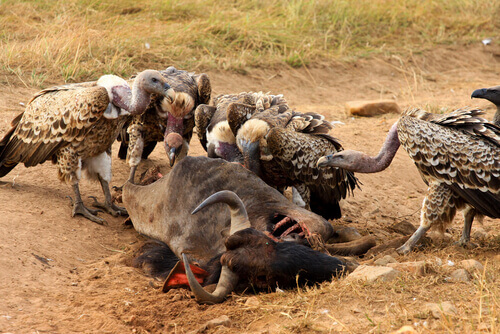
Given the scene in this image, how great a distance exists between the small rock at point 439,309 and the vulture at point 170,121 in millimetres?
3373

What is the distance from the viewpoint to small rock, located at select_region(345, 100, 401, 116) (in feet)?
29.5

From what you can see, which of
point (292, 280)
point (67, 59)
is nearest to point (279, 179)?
point (292, 280)

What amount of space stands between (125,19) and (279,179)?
5.47 metres

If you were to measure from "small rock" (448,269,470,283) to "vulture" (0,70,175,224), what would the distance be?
3085 mm

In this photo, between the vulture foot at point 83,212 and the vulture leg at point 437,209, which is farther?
the vulture foot at point 83,212

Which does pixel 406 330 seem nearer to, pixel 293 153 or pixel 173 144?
pixel 293 153

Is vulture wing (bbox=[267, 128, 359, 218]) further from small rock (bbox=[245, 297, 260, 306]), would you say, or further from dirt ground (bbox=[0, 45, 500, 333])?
small rock (bbox=[245, 297, 260, 306])

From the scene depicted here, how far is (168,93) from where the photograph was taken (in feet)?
18.9

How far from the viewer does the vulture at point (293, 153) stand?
18.0ft

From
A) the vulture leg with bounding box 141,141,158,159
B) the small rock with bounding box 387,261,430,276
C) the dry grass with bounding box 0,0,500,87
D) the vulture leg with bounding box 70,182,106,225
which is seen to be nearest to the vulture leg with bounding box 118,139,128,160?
the vulture leg with bounding box 141,141,158,159

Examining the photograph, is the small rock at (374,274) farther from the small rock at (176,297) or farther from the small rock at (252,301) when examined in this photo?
the small rock at (176,297)

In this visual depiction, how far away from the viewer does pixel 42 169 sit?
6133 millimetres

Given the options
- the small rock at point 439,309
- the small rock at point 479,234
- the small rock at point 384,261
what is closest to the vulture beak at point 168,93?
the small rock at point 384,261

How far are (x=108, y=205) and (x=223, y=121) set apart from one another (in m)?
1.44
